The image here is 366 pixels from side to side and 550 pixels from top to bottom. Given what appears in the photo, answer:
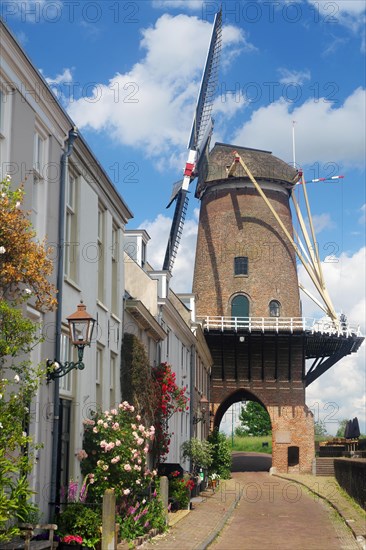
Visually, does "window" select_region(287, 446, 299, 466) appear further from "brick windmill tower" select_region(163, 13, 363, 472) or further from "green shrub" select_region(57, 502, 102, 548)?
"green shrub" select_region(57, 502, 102, 548)

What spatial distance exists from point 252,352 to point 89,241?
101ft

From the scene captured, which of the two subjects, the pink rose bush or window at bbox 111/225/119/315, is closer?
the pink rose bush

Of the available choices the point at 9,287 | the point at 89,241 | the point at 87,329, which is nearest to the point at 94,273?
the point at 89,241

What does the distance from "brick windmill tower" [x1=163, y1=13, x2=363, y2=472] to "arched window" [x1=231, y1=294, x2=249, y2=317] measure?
58 mm

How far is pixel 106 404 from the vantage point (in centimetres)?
1582

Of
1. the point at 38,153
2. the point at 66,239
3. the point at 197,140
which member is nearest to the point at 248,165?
the point at 197,140

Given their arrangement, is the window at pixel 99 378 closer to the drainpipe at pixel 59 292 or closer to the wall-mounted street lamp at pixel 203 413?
the drainpipe at pixel 59 292

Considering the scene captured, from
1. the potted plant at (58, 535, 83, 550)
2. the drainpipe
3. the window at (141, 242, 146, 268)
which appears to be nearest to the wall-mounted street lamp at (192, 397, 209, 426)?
the window at (141, 242, 146, 268)

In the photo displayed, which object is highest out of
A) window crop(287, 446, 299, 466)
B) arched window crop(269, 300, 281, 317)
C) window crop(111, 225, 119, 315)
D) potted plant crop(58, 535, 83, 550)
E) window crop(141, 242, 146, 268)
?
A: arched window crop(269, 300, 281, 317)

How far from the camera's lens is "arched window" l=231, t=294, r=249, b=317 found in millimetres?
45469

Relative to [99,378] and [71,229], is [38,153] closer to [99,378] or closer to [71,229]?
[71,229]

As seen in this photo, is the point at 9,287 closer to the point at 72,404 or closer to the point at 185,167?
the point at 72,404

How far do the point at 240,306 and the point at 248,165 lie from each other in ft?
27.3

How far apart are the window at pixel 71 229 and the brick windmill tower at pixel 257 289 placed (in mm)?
28583
